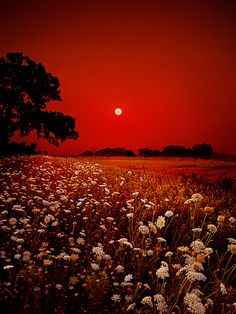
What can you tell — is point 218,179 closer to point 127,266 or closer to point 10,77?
point 127,266

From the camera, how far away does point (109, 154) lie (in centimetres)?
3800

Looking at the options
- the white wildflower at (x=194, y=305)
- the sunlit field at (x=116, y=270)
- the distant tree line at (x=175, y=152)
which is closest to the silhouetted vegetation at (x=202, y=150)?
the distant tree line at (x=175, y=152)

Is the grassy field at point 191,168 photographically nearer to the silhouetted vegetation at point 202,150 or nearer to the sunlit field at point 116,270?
the sunlit field at point 116,270

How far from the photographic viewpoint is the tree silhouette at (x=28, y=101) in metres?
31.9

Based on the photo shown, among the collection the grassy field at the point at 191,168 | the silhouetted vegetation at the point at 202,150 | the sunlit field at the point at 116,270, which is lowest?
the sunlit field at the point at 116,270

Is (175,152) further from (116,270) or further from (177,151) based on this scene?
(116,270)

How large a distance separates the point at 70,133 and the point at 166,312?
104 feet

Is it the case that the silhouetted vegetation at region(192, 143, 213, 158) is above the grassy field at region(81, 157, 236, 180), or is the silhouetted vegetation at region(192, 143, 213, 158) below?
above

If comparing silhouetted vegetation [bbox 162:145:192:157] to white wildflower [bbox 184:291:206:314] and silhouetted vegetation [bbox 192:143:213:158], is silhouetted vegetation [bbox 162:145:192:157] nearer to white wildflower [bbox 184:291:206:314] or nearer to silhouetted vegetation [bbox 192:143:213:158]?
silhouetted vegetation [bbox 192:143:213:158]

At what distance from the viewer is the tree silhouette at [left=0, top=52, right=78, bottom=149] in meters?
31.9

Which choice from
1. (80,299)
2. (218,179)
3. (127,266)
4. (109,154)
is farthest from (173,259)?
(109,154)

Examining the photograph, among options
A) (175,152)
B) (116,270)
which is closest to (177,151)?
(175,152)

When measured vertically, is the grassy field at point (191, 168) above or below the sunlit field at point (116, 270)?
above

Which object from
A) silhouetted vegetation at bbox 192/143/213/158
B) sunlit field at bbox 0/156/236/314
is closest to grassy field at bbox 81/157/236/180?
sunlit field at bbox 0/156/236/314
